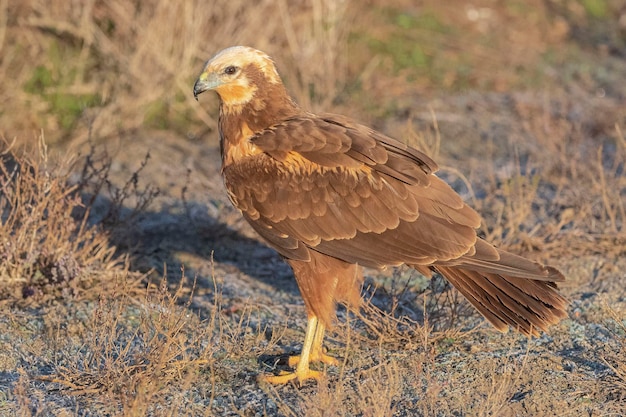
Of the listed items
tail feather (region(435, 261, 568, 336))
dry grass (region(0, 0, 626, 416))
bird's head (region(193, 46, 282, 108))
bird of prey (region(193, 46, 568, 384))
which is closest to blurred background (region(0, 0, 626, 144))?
dry grass (region(0, 0, 626, 416))

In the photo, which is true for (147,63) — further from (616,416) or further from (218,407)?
(616,416)

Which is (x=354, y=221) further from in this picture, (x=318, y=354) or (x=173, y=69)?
(x=173, y=69)

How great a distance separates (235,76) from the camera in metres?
4.62

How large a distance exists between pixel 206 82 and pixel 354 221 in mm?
1031

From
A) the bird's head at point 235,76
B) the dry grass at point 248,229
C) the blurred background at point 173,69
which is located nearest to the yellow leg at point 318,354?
the dry grass at point 248,229

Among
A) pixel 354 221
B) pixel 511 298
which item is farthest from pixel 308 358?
pixel 511 298

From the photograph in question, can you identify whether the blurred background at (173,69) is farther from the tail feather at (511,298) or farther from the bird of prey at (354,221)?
the tail feather at (511,298)

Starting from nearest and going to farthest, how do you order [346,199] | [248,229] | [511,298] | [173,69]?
[511,298]
[346,199]
[248,229]
[173,69]

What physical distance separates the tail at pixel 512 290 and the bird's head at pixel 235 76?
132 cm

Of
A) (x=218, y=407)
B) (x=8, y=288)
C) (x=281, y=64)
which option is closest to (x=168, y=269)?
(x=8, y=288)

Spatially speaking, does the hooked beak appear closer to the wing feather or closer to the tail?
the wing feather

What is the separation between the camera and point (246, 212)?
14.7ft

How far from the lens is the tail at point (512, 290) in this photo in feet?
13.6

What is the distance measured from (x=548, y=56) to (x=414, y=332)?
662cm
